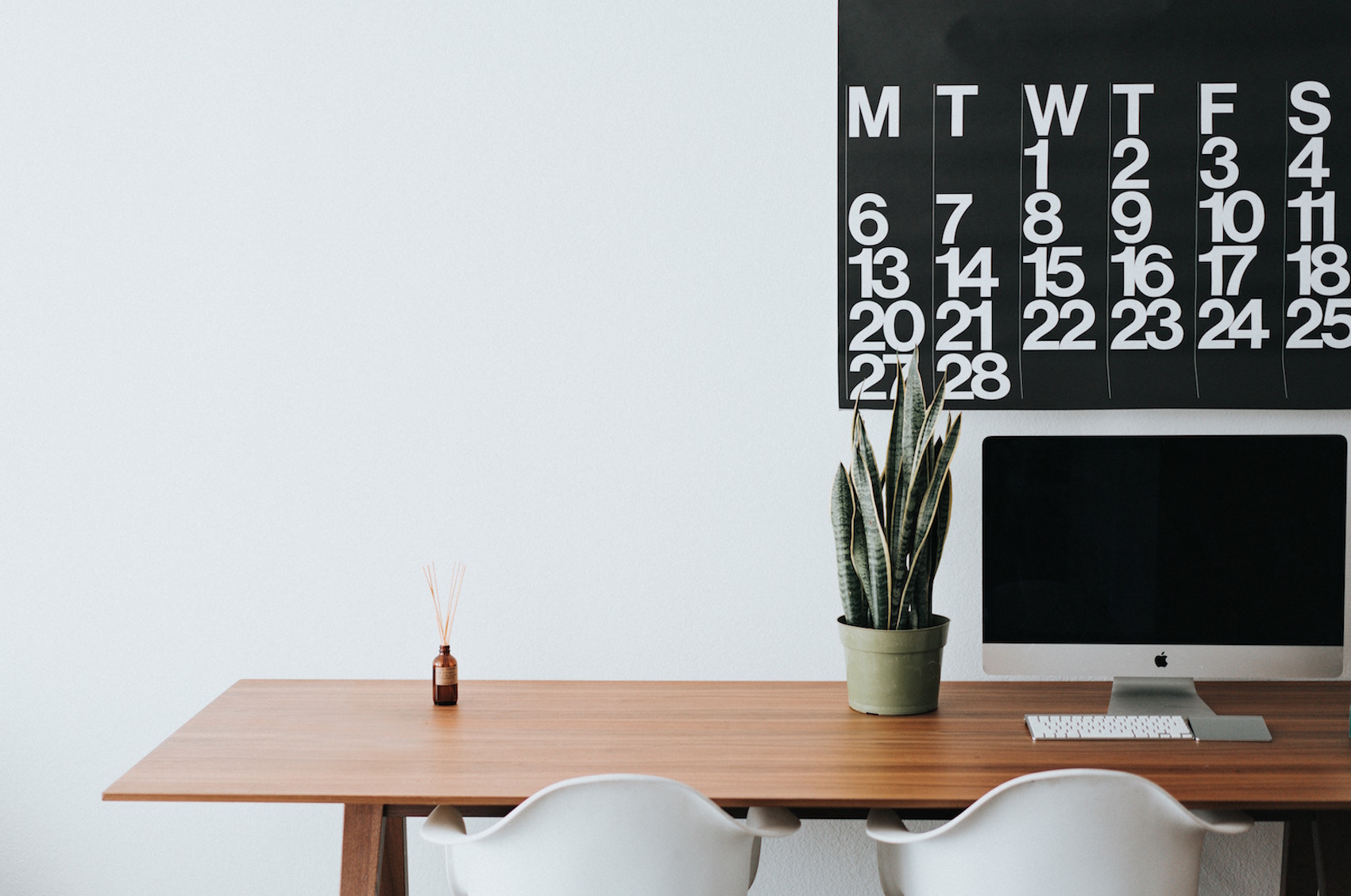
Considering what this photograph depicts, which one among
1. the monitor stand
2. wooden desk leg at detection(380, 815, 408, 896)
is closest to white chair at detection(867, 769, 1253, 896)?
the monitor stand

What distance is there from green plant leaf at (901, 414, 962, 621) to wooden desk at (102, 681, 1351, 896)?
254 millimetres

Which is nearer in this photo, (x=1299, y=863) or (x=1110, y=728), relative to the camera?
(x=1110, y=728)

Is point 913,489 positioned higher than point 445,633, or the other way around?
point 913,489

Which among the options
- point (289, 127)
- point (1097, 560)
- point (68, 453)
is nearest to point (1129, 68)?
point (1097, 560)

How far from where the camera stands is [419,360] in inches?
88.5

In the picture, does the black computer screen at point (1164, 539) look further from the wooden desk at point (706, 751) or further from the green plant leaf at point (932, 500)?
the wooden desk at point (706, 751)

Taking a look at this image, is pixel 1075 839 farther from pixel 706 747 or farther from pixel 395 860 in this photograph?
pixel 395 860

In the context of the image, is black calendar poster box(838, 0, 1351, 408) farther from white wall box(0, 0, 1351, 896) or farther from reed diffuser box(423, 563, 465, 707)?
reed diffuser box(423, 563, 465, 707)

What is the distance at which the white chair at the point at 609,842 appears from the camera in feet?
4.52

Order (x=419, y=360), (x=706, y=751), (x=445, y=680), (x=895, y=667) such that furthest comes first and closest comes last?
(x=419, y=360), (x=445, y=680), (x=895, y=667), (x=706, y=751)

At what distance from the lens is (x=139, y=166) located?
225 cm

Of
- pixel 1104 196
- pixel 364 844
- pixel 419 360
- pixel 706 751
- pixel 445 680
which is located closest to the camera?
pixel 364 844

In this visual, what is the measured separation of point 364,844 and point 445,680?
1.44 feet

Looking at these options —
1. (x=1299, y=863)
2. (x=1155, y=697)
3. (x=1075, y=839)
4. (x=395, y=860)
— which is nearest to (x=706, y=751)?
(x=1075, y=839)
